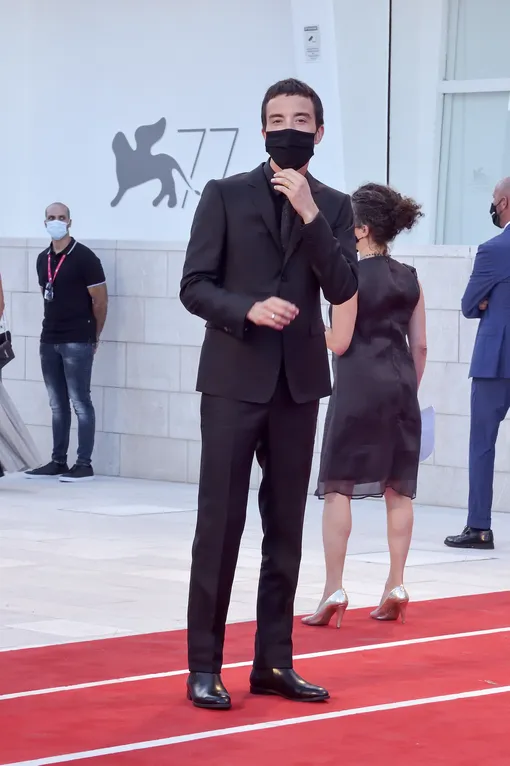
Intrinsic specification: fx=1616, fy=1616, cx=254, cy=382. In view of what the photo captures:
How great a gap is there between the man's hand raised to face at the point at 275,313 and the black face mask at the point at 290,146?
452mm

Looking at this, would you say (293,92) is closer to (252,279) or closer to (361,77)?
(252,279)

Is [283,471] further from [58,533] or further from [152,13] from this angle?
[152,13]

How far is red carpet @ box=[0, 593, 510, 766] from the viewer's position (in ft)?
15.3

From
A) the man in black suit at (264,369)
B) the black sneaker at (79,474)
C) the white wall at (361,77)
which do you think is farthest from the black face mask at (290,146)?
the black sneaker at (79,474)

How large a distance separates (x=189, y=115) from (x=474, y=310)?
523 centimetres

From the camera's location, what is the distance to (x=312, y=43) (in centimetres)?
1265

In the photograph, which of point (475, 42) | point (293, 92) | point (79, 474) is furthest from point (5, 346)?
point (293, 92)

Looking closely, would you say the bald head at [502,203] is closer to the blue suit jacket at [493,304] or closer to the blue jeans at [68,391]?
the blue suit jacket at [493,304]

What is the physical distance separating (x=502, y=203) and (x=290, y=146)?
4.72 metres

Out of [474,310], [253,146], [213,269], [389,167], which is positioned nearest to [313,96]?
[213,269]

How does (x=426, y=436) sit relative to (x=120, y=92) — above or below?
below

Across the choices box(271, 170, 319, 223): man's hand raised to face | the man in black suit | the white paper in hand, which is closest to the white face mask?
the white paper in hand

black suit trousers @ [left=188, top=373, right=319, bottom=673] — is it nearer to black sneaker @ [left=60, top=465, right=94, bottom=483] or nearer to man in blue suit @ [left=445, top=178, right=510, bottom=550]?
man in blue suit @ [left=445, top=178, right=510, bottom=550]

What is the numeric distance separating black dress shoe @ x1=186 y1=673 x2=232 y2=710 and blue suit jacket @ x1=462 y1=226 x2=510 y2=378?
4.58 meters
